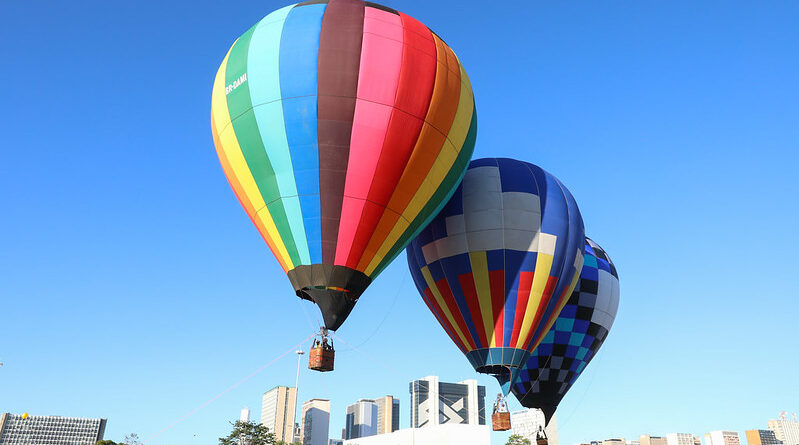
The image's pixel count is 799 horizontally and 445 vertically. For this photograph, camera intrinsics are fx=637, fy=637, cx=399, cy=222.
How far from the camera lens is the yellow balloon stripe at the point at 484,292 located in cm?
2164

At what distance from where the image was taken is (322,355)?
1636cm

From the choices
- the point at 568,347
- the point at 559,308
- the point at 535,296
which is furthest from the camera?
the point at 568,347

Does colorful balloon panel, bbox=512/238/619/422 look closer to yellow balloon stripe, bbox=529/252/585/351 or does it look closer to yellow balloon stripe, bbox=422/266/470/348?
yellow balloon stripe, bbox=529/252/585/351

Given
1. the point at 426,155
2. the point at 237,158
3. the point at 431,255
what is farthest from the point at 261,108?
the point at 431,255

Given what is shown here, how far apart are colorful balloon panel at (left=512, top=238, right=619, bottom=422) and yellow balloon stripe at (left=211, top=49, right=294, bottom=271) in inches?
532

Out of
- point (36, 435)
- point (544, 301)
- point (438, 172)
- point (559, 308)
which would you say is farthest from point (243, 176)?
point (36, 435)

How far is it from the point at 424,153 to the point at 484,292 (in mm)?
6529

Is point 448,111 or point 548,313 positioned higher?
point 448,111

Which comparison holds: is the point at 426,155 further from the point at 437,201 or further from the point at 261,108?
the point at 261,108

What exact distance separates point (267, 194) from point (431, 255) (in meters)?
7.72

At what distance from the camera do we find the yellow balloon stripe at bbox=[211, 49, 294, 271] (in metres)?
17.4

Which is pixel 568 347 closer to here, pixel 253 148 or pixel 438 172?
pixel 438 172

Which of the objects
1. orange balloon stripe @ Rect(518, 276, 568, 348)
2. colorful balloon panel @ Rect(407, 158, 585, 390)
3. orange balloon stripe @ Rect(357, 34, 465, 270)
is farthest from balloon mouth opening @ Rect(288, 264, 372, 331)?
orange balloon stripe @ Rect(518, 276, 568, 348)

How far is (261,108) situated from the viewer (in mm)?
16969
